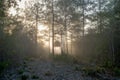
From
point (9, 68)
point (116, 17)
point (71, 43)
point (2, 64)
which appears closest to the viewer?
point (2, 64)

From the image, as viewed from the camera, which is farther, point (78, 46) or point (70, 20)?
point (78, 46)

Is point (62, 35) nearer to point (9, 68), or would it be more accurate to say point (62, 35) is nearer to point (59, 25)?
point (59, 25)

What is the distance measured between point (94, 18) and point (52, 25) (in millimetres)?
6031

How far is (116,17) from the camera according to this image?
17219mm

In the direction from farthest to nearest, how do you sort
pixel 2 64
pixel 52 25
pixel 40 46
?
pixel 40 46, pixel 52 25, pixel 2 64

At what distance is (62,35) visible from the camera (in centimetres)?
2861

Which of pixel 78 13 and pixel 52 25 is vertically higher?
pixel 78 13

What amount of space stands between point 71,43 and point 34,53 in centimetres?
820

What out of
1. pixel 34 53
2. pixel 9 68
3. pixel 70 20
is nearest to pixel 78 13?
pixel 70 20

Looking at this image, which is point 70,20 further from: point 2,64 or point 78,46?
point 2,64

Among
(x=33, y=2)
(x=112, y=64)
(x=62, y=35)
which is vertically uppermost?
(x=33, y=2)

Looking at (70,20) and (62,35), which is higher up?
(70,20)

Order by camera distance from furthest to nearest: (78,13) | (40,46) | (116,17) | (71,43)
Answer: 1. (71,43)
2. (40,46)
3. (78,13)
4. (116,17)

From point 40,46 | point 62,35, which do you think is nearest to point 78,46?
point 62,35
